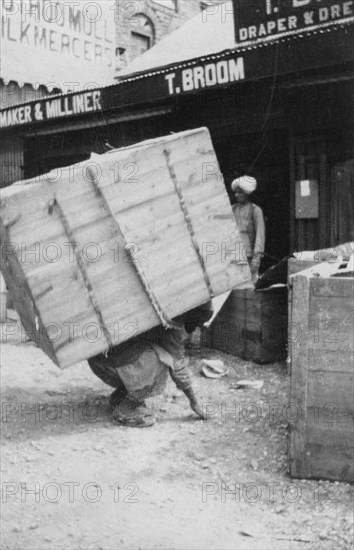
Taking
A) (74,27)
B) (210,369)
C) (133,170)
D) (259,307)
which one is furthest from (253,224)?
(74,27)

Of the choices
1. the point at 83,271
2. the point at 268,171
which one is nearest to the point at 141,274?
the point at 83,271

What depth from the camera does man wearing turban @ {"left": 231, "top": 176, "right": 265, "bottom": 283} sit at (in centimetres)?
626

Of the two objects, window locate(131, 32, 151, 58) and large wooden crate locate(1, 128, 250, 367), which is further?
window locate(131, 32, 151, 58)

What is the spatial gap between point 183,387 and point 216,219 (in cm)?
130

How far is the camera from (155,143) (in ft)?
13.2

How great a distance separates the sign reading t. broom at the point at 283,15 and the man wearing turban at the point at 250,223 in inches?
56.9

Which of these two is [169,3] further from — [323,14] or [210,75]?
[323,14]

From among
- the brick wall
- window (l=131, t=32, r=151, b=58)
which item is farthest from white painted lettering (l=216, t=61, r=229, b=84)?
window (l=131, t=32, r=151, b=58)

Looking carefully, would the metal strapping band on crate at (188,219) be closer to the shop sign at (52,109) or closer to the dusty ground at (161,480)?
the dusty ground at (161,480)

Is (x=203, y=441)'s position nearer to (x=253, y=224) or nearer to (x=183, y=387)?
(x=183, y=387)

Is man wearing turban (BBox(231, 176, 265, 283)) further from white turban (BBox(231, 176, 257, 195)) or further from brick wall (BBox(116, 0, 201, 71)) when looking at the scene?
brick wall (BBox(116, 0, 201, 71))

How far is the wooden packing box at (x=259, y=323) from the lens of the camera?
5703 millimetres

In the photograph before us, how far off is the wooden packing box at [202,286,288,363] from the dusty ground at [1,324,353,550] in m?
0.54

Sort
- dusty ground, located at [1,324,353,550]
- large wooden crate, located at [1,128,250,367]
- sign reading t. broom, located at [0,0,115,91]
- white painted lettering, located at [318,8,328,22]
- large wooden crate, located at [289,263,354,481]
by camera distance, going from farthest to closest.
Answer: sign reading t. broom, located at [0,0,115,91], white painted lettering, located at [318,8,328,22], large wooden crate, located at [1,128,250,367], large wooden crate, located at [289,263,354,481], dusty ground, located at [1,324,353,550]
